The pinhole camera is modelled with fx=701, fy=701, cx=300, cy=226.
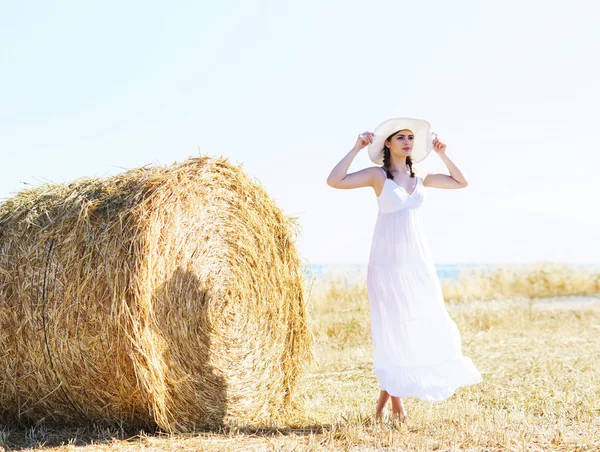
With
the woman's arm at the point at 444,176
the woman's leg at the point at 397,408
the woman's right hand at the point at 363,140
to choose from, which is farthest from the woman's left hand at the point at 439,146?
the woman's leg at the point at 397,408

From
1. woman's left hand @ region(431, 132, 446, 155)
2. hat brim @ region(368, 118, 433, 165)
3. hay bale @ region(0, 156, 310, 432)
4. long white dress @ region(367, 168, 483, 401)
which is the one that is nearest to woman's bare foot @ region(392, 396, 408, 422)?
long white dress @ region(367, 168, 483, 401)

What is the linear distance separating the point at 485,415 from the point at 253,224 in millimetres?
2225

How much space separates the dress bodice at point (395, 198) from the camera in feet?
15.6

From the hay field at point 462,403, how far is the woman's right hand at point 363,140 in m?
1.30

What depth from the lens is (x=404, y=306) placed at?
15.5ft

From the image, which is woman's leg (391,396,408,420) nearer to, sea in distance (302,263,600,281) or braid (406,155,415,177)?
sea in distance (302,263,600,281)

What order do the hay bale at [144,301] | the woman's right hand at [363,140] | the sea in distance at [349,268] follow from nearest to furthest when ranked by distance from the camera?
the hay bale at [144,301] → the woman's right hand at [363,140] → the sea in distance at [349,268]

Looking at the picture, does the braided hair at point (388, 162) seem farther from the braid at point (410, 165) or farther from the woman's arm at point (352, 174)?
the woman's arm at point (352, 174)

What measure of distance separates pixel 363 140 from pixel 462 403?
2.35 m

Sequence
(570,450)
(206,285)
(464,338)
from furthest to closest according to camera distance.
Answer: (464,338)
(206,285)
(570,450)

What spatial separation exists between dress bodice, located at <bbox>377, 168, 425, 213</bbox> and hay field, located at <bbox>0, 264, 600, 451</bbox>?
1.14 m

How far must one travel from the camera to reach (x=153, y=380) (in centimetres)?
443

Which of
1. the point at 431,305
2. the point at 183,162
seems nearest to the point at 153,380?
the point at 183,162

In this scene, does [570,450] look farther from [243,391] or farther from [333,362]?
[333,362]
